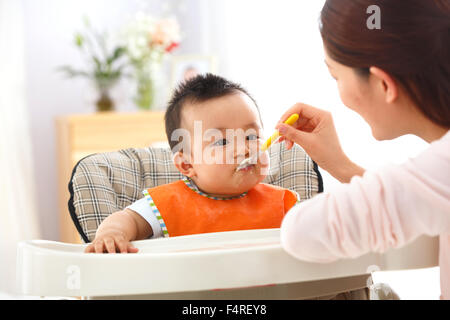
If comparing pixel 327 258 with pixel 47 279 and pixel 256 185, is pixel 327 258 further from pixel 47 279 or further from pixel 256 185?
pixel 256 185

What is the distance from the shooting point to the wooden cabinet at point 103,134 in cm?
297

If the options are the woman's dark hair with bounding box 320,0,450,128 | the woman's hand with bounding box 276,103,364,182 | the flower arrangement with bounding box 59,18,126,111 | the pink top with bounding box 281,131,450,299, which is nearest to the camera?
the pink top with bounding box 281,131,450,299

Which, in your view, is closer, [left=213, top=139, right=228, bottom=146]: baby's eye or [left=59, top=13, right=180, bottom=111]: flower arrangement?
[left=213, top=139, right=228, bottom=146]: baby's eye

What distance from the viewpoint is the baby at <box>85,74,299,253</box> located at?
1.19m

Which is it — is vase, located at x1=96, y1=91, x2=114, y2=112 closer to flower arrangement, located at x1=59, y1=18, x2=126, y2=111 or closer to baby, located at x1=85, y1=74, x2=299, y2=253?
flower arrangement, located at x1=59, y1=18, x2=126, y2=111

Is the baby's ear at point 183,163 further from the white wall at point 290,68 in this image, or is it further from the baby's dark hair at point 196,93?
the white wall at point 290,68

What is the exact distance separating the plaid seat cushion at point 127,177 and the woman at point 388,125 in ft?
1.18

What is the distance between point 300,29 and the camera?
279cm

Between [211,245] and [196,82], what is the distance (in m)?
0.46

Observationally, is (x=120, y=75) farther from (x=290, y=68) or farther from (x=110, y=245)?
(x=110, y=245)

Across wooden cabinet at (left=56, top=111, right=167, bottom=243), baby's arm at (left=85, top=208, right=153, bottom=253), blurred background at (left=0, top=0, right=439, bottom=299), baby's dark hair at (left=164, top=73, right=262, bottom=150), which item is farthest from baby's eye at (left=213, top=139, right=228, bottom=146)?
wooden cabinet at (left=56, top=111, right=167, bottom=243)

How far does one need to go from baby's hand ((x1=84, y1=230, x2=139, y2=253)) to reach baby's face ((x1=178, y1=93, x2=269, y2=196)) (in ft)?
0.90

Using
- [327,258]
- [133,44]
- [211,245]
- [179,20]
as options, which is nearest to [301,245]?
[327,258]

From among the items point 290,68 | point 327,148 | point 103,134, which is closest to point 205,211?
point 327,148
